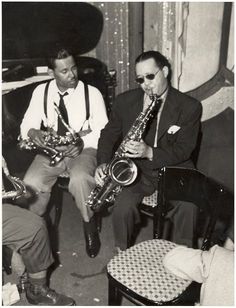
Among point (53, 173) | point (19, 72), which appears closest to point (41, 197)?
point (53, 173)

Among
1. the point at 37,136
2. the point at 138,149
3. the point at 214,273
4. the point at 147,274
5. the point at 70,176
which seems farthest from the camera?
the point at 37,136

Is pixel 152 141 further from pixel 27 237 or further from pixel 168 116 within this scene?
pixel 27 237

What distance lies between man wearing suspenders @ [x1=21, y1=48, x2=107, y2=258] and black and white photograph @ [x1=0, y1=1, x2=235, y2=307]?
0.01 metres

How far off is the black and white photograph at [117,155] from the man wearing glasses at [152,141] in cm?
1

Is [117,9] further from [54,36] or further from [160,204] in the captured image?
[160,204]

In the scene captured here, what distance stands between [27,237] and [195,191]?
1.27 m

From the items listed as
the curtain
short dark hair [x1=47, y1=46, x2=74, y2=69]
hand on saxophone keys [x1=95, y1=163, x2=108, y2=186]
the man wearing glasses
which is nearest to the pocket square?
the man wearing glasses

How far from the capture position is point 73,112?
12.3 feet

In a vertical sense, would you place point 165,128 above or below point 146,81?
below

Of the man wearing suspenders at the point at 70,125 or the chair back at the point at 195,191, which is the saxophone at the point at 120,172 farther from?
the chair back at the point at 195,191

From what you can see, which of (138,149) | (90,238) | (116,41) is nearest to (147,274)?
(138,149)

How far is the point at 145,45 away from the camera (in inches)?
183

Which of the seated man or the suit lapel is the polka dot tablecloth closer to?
the seated man

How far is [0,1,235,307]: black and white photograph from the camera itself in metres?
2.46
